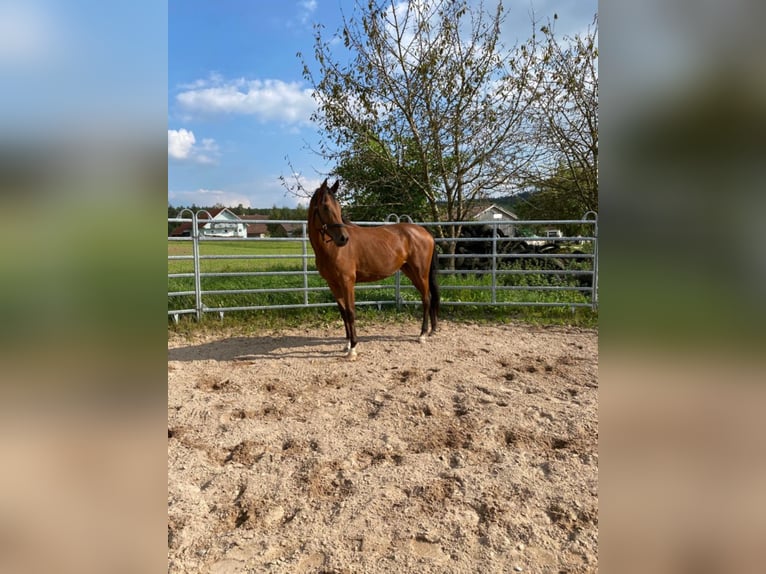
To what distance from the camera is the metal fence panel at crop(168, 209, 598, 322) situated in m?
5.37

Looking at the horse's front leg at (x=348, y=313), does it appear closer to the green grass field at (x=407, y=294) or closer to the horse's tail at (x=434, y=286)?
the horse's tail at (x=434, y=286)

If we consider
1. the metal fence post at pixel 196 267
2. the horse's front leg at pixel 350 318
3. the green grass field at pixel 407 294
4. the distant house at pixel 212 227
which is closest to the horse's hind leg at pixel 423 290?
the horse's front leg at pixel 350 318


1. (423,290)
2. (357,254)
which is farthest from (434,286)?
(357,254)

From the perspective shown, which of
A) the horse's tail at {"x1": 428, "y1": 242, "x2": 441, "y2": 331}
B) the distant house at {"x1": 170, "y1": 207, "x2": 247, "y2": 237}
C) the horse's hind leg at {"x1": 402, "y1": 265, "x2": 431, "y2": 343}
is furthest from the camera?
the distant house at {"x1": 170, "y1": 207, "x2": 247, "y2": 237}

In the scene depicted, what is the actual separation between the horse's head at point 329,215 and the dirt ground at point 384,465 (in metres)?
1.17

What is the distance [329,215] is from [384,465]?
2212 mm

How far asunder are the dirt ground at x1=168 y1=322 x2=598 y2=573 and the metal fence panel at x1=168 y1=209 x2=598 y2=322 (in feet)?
5.78

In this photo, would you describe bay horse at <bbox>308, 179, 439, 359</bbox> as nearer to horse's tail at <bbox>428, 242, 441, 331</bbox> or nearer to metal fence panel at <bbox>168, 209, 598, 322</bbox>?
horse's tail at <bbox>428, 242, 441, 331</bbox>

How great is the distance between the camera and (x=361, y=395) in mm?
3080

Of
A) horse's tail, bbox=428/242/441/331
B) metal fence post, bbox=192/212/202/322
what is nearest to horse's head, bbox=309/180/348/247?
horse's tail, bbox=428/242/441/331
